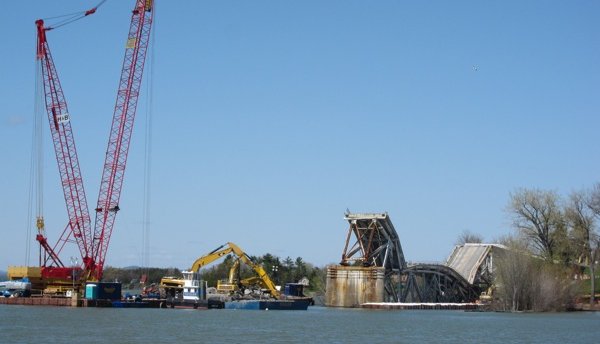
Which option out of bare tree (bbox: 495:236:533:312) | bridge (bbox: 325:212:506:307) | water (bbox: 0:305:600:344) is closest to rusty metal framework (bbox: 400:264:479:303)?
bridge (bbox: 325:212:506:307)

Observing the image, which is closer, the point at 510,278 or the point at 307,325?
the point at 307,325

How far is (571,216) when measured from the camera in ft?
406

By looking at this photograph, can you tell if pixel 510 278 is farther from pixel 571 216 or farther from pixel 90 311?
pixel 90 311

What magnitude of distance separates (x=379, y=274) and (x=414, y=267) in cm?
1040

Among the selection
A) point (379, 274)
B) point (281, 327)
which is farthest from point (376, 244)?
point (281, 327)

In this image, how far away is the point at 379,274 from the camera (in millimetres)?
118750

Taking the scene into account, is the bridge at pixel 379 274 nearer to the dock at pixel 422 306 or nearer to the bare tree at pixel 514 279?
the dock at pixel 422 306

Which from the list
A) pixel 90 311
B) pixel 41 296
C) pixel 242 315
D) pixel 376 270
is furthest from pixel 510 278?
pixel 41 296

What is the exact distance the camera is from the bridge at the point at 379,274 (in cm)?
11875

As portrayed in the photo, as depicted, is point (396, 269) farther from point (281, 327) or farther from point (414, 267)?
point (281, 327)

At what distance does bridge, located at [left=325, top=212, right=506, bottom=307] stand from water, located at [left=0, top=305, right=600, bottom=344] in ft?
41.6

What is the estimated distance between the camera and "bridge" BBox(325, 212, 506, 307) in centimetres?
11875

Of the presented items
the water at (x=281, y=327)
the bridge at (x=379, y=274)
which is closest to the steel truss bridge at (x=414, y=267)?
the bridge at (x=379, y=274)

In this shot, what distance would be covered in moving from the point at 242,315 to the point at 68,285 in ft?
95.5
